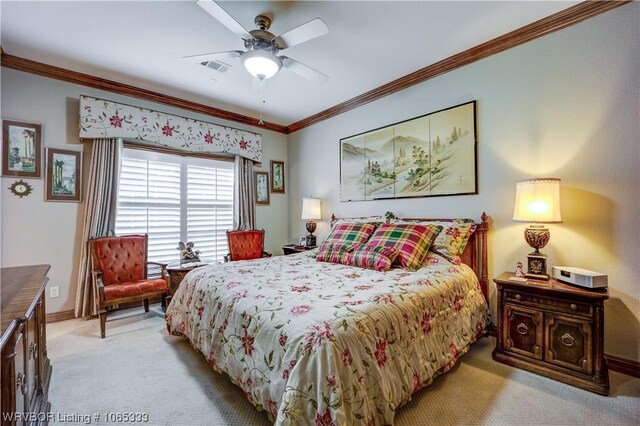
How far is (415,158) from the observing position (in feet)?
11.0

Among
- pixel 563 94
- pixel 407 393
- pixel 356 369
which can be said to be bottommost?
pixel 407 393

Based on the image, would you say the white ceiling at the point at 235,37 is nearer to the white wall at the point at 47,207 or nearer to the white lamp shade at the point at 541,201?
the white wall at the point at 47,207

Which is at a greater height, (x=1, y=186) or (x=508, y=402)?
(x=1, y=186)

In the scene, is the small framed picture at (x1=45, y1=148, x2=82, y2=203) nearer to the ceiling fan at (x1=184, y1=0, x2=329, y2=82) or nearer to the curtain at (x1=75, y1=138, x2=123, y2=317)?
the curtain at (x1=75, y1=138, x2=123, y2=317)

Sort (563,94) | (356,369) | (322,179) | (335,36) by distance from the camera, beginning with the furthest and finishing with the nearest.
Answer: (322,179), (335,36), (563,94), (356,369)

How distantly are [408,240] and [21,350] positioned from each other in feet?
8.38

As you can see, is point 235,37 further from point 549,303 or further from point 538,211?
point 549,303

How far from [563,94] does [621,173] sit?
78 centimetres

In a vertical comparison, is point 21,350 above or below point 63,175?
below

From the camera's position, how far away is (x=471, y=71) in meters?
2.90

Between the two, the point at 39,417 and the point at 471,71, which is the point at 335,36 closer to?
the point at 471,71

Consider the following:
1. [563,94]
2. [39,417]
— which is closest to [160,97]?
Result: [39,417]

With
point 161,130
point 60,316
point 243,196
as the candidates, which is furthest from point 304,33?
point 60,316

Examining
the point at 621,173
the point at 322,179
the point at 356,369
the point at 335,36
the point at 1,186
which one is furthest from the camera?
the point at 322,179
